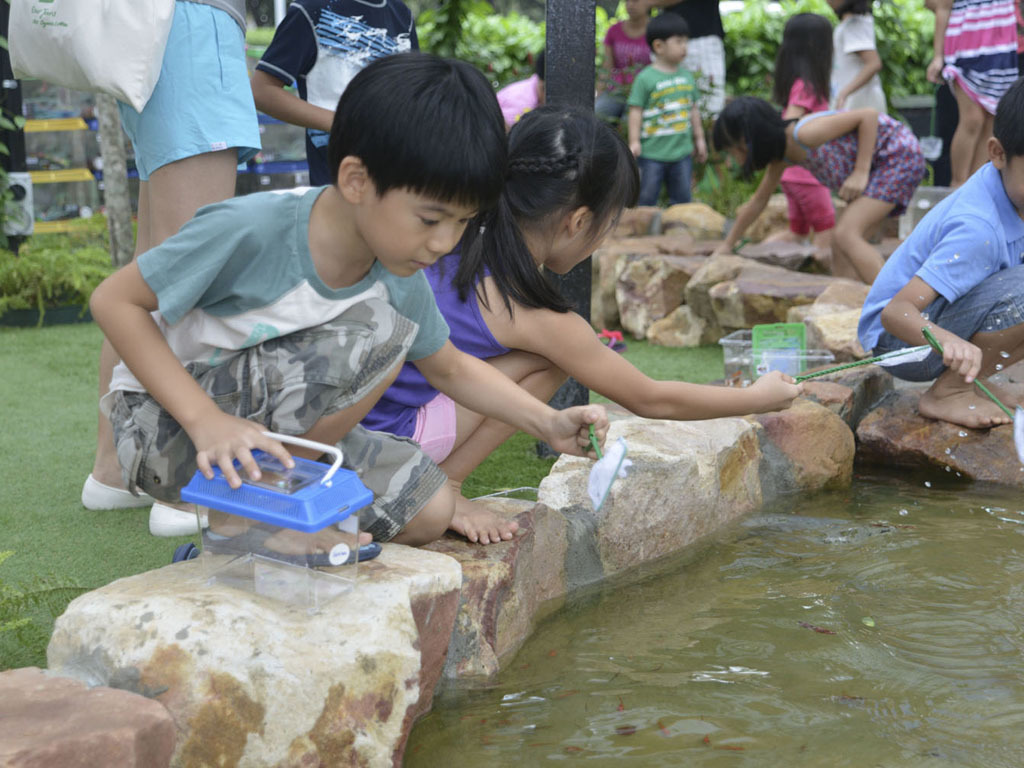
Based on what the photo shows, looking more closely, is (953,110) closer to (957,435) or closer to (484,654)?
(957,435)

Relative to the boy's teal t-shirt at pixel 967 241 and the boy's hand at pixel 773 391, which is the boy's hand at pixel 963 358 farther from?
the boy's hand at pixel 773 391

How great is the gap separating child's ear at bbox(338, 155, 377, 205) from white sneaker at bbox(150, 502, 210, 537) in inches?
43.3

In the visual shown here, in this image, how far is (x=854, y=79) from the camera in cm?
702

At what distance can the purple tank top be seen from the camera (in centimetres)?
264

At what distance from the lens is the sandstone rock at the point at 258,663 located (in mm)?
1655

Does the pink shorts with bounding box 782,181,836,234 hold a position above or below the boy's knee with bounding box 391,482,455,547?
above

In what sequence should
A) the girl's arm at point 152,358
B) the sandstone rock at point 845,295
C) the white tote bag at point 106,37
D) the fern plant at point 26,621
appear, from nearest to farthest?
the girl's arm at point 152,358 → the fern plant at point 26,621 → the white tote bag at point 106,37 → the sandstone rock at point 845,295

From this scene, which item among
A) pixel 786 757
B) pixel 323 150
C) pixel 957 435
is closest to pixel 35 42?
pixel 323 150

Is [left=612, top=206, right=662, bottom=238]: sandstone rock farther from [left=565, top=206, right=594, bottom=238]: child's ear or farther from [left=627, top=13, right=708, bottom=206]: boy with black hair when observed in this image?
[left=565, top=206, right=594, bottom=238]: child's ear

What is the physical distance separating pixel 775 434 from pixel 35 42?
2.37 metres

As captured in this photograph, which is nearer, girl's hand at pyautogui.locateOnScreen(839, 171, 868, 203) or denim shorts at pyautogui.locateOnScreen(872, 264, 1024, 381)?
denim shorts at pyautogui.locateOnScreen(872, 264, 1024, 381)

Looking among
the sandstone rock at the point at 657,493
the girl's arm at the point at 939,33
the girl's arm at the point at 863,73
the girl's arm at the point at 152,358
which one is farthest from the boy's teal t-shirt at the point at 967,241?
the girl's arm at the point at 863,73

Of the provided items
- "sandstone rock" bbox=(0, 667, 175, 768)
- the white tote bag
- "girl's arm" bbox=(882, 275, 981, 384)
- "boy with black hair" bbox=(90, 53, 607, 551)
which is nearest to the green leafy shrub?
the white tote bag

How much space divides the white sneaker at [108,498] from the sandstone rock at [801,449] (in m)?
1.84
